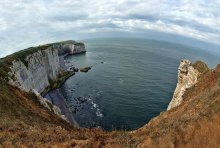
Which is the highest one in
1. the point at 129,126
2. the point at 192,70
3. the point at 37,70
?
the point at 192,70

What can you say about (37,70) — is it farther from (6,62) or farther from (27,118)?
(27,118)

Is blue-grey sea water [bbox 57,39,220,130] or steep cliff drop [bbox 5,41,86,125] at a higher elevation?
steep cliff drop [bbox 5,41,86,125]

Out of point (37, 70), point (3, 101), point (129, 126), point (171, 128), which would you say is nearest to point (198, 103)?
point (171, 128)

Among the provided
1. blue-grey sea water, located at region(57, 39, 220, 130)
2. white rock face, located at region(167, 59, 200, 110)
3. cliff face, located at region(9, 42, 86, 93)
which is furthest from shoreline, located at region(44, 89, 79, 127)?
white rock face, located at region(167, 59, 200, 110)

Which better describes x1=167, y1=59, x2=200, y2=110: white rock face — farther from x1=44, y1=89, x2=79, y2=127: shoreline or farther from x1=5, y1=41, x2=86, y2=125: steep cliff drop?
x1=44, y1=89, x2=79, y2=127: shoreline

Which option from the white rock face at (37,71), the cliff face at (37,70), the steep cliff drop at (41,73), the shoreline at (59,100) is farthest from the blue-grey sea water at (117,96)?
the white rock face at (37,71)

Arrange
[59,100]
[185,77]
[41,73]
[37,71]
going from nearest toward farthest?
[185,77], [59,100], [37,71], [41,73]

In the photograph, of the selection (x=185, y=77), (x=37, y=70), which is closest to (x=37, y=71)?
(x=37, y=70)

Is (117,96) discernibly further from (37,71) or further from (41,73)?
(41,73)

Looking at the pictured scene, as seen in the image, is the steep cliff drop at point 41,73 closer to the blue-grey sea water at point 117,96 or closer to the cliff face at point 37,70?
the cliff face at point 37,70
